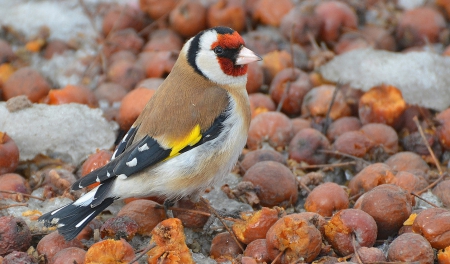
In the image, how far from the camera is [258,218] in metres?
2.76

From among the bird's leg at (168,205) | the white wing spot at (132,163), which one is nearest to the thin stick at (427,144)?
the bird's leg at (168,205)

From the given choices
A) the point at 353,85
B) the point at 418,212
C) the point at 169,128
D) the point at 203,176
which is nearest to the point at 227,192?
the point at 203,176

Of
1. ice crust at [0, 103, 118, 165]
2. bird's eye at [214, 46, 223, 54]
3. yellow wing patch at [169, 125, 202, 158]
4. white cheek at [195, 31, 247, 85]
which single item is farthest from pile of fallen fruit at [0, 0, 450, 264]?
bird's eye at [214, 46, 223, 54]

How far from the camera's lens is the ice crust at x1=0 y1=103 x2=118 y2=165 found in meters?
3.69

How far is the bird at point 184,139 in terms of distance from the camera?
9.69 feet

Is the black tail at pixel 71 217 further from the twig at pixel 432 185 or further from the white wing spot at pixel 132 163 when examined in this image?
the twig at pixel 432 185

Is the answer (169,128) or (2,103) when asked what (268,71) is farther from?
(2,103)

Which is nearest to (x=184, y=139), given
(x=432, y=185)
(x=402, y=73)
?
(x=432, y=185)

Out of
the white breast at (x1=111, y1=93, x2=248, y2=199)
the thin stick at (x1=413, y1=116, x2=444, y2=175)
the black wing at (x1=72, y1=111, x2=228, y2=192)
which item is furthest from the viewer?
the thin stick at (x1=413, y1=116, x2=444, y2=175)

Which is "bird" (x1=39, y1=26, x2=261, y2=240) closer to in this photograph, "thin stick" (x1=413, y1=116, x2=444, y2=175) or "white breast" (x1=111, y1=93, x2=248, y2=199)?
"white breast" (x1=111, y1=93, x2=248, y2=199)

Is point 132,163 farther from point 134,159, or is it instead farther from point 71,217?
point 71,217

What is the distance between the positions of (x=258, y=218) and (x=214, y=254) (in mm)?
288

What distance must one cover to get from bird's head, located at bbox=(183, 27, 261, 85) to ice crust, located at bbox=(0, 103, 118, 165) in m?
0.80

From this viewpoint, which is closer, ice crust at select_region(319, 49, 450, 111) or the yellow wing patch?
the yellow wing patch
